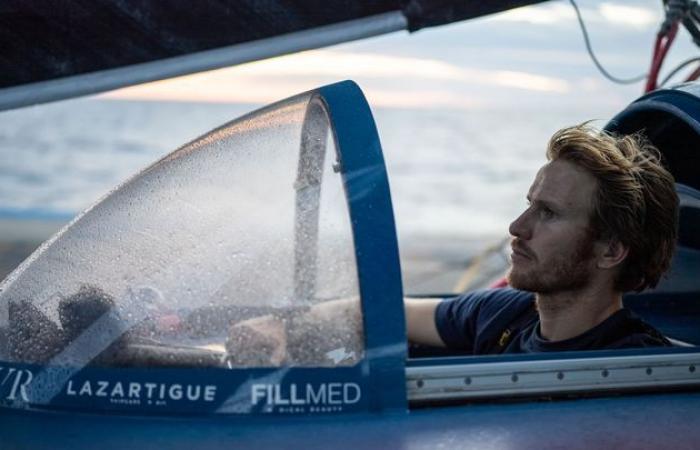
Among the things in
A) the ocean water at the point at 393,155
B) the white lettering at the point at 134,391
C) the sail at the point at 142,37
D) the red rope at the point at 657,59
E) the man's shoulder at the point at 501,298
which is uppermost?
the sail at the point at 142,37

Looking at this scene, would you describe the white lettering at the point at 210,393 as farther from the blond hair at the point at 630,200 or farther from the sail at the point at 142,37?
the blond hair at the point at 630,200

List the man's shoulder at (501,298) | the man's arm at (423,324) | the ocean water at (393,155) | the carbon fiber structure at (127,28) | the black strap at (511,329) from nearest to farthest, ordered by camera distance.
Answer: the carbon fiber structure at (127,28)
the black strap at (511,329)
the man's shoulder at (501,298)
the man's arm at (423,324)
the ocean water at (393,155)

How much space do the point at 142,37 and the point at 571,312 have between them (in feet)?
3.84

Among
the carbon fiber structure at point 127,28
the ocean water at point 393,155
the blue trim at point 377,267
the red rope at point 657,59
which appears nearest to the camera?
the blue trim at point 377,267

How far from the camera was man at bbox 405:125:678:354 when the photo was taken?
2.69m

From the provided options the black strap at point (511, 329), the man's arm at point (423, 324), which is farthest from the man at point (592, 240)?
the man's arm at point (423, 324)

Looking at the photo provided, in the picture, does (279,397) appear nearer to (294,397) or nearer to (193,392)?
(294,397)

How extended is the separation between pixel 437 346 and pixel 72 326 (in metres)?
1.16

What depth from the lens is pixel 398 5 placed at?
2.64m

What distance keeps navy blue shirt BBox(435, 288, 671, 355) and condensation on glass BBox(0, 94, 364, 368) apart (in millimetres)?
700

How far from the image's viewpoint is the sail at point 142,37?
2396 mm

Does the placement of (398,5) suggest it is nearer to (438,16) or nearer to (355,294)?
(438,16)

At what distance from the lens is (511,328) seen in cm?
297

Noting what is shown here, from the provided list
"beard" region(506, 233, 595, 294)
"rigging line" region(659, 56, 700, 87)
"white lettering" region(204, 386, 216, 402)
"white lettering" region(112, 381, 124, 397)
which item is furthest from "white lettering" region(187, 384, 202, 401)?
"rigging line" region(659, 56, 700, 87)
